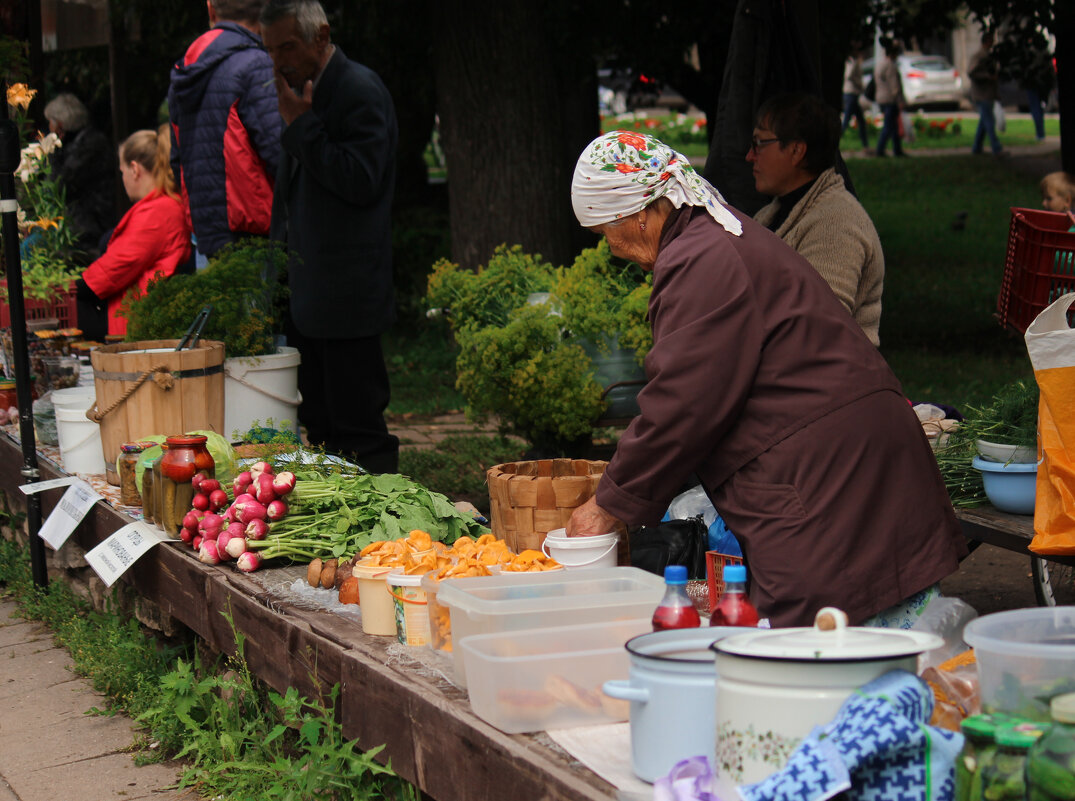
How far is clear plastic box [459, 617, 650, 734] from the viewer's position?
2293 millimetres

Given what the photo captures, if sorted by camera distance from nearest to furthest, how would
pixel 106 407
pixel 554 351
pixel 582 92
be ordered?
1. pixel 106 407
2. pixel 554 351
3. pixel 582 92

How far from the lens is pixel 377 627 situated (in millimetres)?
3045

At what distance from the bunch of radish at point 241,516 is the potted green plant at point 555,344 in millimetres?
1395

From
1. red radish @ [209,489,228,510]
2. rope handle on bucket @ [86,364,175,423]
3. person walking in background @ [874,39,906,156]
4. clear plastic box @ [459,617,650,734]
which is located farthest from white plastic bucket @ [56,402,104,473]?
person walking in background @ [874,39,906,156]

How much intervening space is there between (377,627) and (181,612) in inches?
44.3

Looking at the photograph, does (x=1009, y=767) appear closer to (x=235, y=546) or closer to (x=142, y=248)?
(x=235, y=546)

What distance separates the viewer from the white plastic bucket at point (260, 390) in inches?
188

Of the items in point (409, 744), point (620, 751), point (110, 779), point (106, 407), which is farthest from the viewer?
point (106, 407)

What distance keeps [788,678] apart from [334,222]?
12.1 ft

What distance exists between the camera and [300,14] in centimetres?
470

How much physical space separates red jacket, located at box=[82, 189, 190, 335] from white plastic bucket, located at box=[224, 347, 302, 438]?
1546 millimetres

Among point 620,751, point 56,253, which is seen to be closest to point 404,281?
point 56,253

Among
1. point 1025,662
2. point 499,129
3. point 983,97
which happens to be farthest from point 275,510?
point 983,97

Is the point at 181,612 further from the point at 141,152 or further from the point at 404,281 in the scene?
the point at 404,281
